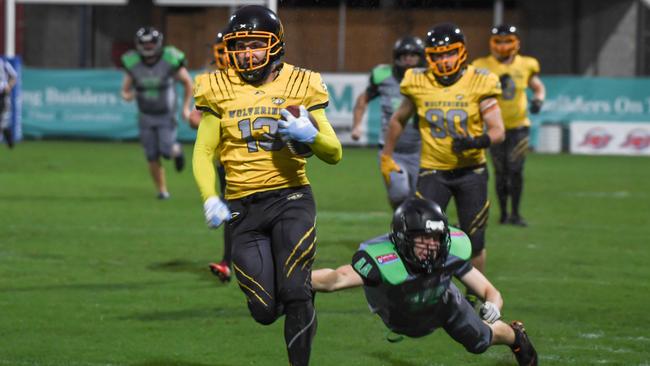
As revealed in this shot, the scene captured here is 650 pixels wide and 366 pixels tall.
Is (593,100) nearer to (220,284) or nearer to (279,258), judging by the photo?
(220,284)

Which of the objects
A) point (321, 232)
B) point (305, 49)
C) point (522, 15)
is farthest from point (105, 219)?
point (522, 15)

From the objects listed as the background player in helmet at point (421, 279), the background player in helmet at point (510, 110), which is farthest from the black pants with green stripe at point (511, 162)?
the background player in helmet at point (421, 279)

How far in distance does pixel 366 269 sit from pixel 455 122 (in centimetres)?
290

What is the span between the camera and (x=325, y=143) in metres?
5.65

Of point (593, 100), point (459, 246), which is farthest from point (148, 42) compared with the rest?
point (593, 100)

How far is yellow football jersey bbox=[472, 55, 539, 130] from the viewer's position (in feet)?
40.3

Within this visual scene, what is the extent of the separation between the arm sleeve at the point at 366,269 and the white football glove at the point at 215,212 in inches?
25.7

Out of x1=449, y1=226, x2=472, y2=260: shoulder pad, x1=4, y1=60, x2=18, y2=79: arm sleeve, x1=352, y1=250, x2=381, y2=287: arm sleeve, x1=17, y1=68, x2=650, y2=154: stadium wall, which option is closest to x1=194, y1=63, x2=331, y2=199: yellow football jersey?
x1=352, y1=250, x2=381, y2=287: arm sleeve

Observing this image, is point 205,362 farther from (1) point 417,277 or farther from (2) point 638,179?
(2) point 638,179

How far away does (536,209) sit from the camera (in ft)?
46.3

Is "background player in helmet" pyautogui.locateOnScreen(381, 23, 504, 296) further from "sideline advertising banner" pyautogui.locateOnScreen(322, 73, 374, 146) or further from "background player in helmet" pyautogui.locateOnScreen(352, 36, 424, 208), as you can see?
"sideline advertising banner" pyautogui.locateOnScreen(322, 73, 374, 146)

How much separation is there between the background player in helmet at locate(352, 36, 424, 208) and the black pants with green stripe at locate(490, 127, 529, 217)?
199 centimetres

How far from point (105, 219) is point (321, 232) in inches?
93.4

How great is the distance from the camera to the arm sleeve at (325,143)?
5.64 meters
